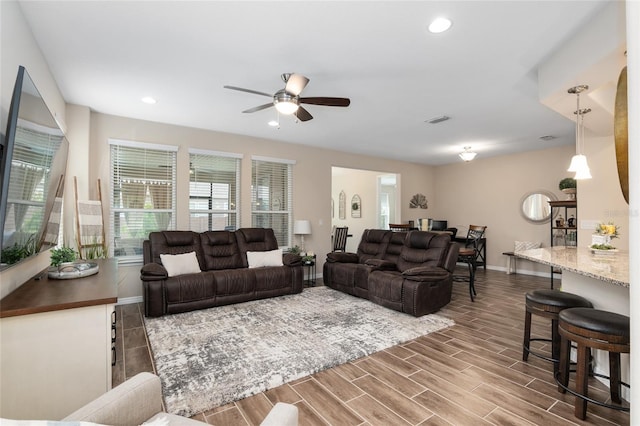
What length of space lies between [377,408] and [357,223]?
23.9 feet

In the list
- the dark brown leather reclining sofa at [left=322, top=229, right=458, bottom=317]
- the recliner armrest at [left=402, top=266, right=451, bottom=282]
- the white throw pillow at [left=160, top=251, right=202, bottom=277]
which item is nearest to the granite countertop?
the recliner armrest at [left=402, top=266, right=451, bottom=282]

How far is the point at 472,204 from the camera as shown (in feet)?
25.6

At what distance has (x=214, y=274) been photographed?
13.6 ft

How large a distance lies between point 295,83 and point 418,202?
625 cm

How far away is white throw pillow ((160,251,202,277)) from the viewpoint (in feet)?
13.3

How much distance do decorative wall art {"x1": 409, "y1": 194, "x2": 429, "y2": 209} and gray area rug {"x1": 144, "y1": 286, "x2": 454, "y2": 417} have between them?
14.4 feet

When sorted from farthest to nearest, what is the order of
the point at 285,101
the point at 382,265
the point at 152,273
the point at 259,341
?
the point at 382,265 → the point at 152,273 → the point at 259,341 → the point at 285,101

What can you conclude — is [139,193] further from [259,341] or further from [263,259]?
[259,341]

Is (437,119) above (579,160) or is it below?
above

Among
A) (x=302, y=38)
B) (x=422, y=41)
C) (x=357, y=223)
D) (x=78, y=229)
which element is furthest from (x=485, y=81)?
(x=357, y=223)

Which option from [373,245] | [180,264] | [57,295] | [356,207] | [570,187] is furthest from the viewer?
[356,207]

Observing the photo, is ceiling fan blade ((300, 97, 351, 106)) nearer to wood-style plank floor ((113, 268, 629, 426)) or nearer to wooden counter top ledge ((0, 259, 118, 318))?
wooden counter top ledge ((0, 259, 118, 318))

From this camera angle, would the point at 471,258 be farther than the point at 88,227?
Yes

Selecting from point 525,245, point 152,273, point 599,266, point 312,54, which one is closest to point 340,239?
point 525,245
